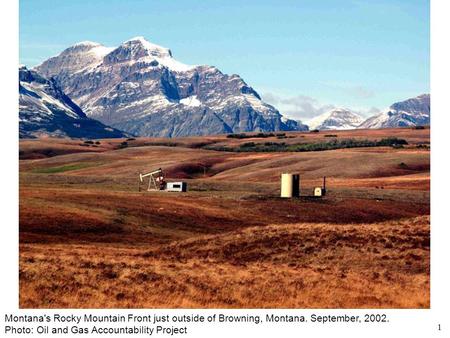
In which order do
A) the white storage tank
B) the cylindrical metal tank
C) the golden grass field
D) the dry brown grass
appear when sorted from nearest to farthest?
the dry brown grass, the golden grass field, the cylindrical metal tank, the white storage tank

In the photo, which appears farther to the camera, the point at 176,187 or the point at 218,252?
the point at 176,187

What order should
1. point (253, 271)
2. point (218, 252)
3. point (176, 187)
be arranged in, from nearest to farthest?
point (253, 271), point (218, 252), point (176, 187)

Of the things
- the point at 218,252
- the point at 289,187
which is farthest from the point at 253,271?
the point at 289,187

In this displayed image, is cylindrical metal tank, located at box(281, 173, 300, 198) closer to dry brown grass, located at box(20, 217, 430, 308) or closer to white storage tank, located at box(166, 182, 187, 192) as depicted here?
white storage tank, located at box(166, 182, 187, 192)

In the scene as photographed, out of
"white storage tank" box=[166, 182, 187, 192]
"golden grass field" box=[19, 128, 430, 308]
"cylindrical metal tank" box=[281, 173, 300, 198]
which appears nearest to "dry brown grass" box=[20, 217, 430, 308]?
"golden grass field" box=[19, 128, 430, 308]

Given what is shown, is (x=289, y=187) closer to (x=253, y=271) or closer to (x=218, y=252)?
(x=218, y=252)

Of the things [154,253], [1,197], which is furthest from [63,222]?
[1,197]

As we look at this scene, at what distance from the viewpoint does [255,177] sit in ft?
582

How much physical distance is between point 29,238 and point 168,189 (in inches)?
2245

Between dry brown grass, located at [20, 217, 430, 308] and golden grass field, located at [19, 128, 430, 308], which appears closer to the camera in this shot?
dry brown grass, located at [20, 217, 430, 308]

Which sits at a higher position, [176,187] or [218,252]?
[176,187]

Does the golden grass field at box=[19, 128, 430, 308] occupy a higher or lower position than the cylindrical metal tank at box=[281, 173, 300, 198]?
lower
